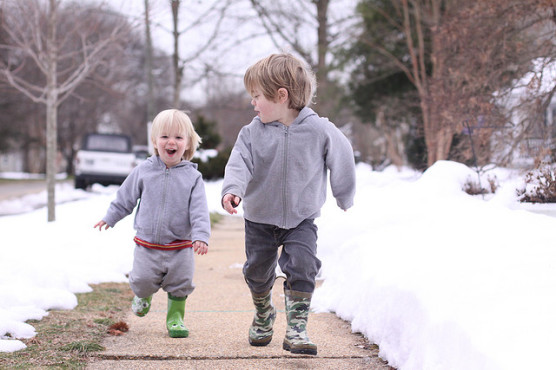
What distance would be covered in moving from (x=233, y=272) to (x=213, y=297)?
1.22 meters

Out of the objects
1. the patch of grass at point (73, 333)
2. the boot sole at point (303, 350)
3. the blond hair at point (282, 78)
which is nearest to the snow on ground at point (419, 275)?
the patch of grass at point (73, 333)

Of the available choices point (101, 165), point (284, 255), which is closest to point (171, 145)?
point (284, 255)

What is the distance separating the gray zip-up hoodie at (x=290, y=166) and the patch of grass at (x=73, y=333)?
111cm

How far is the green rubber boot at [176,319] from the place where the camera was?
3.86 m

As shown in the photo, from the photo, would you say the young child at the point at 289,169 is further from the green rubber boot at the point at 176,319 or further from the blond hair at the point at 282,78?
the green rubber boot at the point at 176,319

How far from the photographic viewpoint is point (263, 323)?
3.66 m

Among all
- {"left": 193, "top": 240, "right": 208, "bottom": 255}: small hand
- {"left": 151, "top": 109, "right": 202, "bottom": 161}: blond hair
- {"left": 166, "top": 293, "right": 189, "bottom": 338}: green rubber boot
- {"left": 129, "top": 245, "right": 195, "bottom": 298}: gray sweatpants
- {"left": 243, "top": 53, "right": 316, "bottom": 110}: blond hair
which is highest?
{"left": 243, "top": 53, "right": 316, "bottom": 110}: blond hair

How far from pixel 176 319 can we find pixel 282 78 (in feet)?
5.18

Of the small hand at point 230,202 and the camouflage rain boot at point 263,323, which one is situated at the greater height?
the small hand at point 230,202

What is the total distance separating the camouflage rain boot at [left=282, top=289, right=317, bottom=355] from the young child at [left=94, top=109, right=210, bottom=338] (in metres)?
0.81

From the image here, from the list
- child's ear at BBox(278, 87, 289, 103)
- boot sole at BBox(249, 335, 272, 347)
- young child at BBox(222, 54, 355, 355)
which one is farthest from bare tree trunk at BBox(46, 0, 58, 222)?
child's ear at BBox(278, 87, 289, 103)

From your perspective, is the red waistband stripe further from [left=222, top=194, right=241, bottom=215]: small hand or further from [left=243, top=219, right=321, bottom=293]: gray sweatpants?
[left=222, top=194, right=241, bottom=215]: small hand

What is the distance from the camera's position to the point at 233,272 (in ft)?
21.4

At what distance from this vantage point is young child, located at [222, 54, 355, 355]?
11.0 ft
